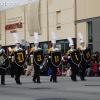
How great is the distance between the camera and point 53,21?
45.1m

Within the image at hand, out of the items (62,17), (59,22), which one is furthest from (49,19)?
(62,17)

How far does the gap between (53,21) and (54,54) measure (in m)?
24.4

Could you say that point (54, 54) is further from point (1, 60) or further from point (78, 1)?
point (78, 1)

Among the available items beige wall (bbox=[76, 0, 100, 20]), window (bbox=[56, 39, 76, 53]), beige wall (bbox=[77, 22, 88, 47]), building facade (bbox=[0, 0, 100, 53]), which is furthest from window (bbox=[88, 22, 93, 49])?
window (bbox=[56, 39, 76, 53])

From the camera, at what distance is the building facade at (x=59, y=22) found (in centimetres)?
3831

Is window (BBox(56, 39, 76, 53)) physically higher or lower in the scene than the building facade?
lower

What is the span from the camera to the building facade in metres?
38.3

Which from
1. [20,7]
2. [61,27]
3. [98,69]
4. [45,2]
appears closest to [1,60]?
[98,69]

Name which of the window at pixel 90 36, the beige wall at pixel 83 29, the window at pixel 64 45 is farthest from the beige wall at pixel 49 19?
the window at pixel 90 36

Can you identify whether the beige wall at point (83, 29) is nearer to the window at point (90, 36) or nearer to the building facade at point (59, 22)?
the building facade at point (59, 22)

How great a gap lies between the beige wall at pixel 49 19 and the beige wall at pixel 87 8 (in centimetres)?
115

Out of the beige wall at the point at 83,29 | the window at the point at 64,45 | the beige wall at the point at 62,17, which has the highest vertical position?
the beige wall at the point at 62,17

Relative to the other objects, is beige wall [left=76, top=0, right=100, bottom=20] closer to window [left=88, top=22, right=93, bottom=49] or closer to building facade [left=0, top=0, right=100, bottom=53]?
building facade [left=0, top=0, right=100, bottom=53]

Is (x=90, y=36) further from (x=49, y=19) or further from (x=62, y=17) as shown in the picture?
(x=49, y=19)
